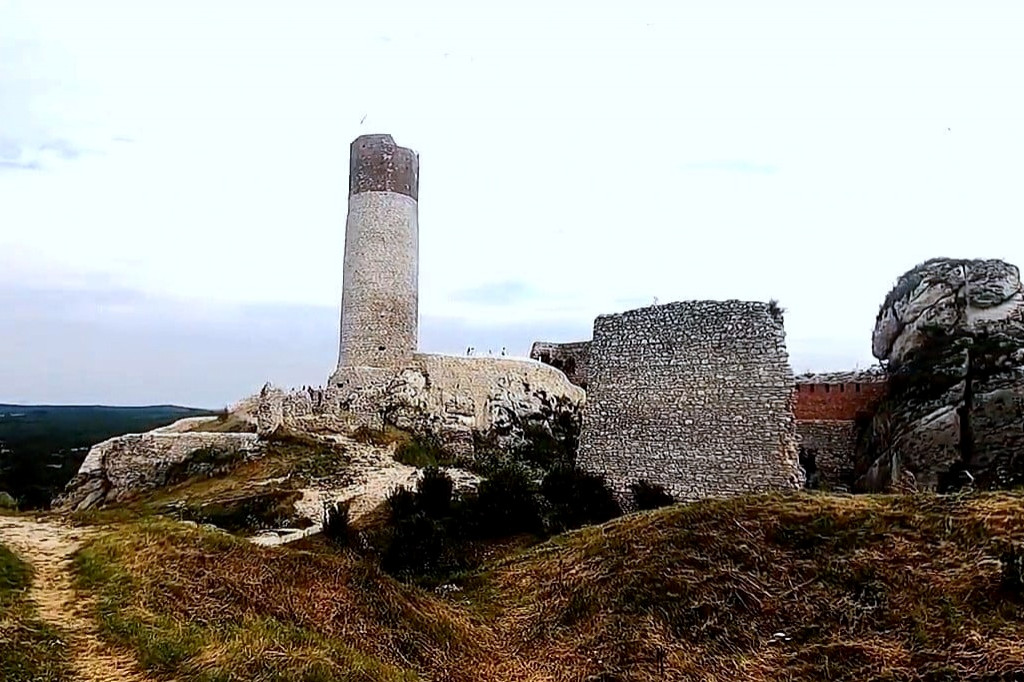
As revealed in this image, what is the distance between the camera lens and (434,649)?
6.88m

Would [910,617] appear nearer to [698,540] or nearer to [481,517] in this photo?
[698,540]

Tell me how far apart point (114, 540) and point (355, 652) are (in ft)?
12.0

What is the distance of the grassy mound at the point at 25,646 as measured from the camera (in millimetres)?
4871

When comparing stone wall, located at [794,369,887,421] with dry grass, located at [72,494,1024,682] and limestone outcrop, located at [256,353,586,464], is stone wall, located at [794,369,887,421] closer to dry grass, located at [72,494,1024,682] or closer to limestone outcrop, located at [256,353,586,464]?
limestone outcrop, located at [256,353,586,464]

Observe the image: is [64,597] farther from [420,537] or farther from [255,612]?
[420,537]

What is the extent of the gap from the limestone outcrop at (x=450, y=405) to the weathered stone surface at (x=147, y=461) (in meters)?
1.18

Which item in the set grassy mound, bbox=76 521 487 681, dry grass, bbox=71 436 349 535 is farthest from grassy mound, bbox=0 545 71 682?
dry grass, bbox=71 436 349 535

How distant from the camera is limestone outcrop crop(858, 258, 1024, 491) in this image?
15.8m

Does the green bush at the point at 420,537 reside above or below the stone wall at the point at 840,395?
below

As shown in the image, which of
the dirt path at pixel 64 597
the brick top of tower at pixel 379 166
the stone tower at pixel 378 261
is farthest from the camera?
the brick top of tower at pixel 379 166

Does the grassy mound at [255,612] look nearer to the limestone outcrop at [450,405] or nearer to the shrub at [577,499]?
the shrub at [577,499]

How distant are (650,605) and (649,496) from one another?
6.28 meters

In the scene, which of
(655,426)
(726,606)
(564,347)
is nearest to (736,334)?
(655,426)

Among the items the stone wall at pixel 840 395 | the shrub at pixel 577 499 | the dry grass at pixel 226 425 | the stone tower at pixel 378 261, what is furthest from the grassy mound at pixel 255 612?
the stone wall at pixel 840 395
